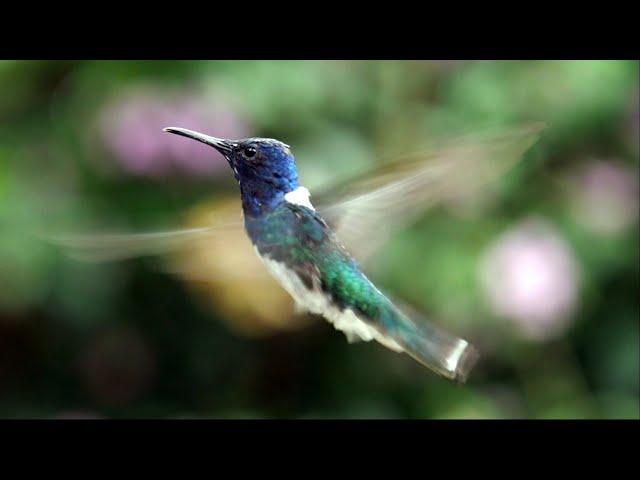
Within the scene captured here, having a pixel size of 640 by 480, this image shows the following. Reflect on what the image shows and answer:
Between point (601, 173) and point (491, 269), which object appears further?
point (601, 173)

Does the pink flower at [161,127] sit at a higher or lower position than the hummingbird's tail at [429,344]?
higher

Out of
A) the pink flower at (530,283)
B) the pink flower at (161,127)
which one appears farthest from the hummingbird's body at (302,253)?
the pink flower at (530,283)

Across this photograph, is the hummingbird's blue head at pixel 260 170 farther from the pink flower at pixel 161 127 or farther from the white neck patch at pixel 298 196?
the pink flower at pixel 161 127

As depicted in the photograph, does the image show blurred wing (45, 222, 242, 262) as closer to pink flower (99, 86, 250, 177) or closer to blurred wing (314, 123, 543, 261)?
blurred wing (314, 123, 543, 261)

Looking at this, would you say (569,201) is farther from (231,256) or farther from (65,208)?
(231,256)

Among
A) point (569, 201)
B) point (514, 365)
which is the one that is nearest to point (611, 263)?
point (569, 201)

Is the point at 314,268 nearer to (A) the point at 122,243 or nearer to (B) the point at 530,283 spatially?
(A) the point at 122,243

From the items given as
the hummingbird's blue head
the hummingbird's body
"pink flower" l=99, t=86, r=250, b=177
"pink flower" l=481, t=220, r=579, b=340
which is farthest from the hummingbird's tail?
"pink flower" l=481, t=220, r=579, b=340

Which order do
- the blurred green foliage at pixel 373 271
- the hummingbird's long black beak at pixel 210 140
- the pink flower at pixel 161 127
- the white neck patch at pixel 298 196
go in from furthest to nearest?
the blurred green foliage at pixel 373 271 → the pink flower at pixel 161 127 → the white neck patch at pixel 298 196 → the hummingbird's long black beak at pixel 210 140
